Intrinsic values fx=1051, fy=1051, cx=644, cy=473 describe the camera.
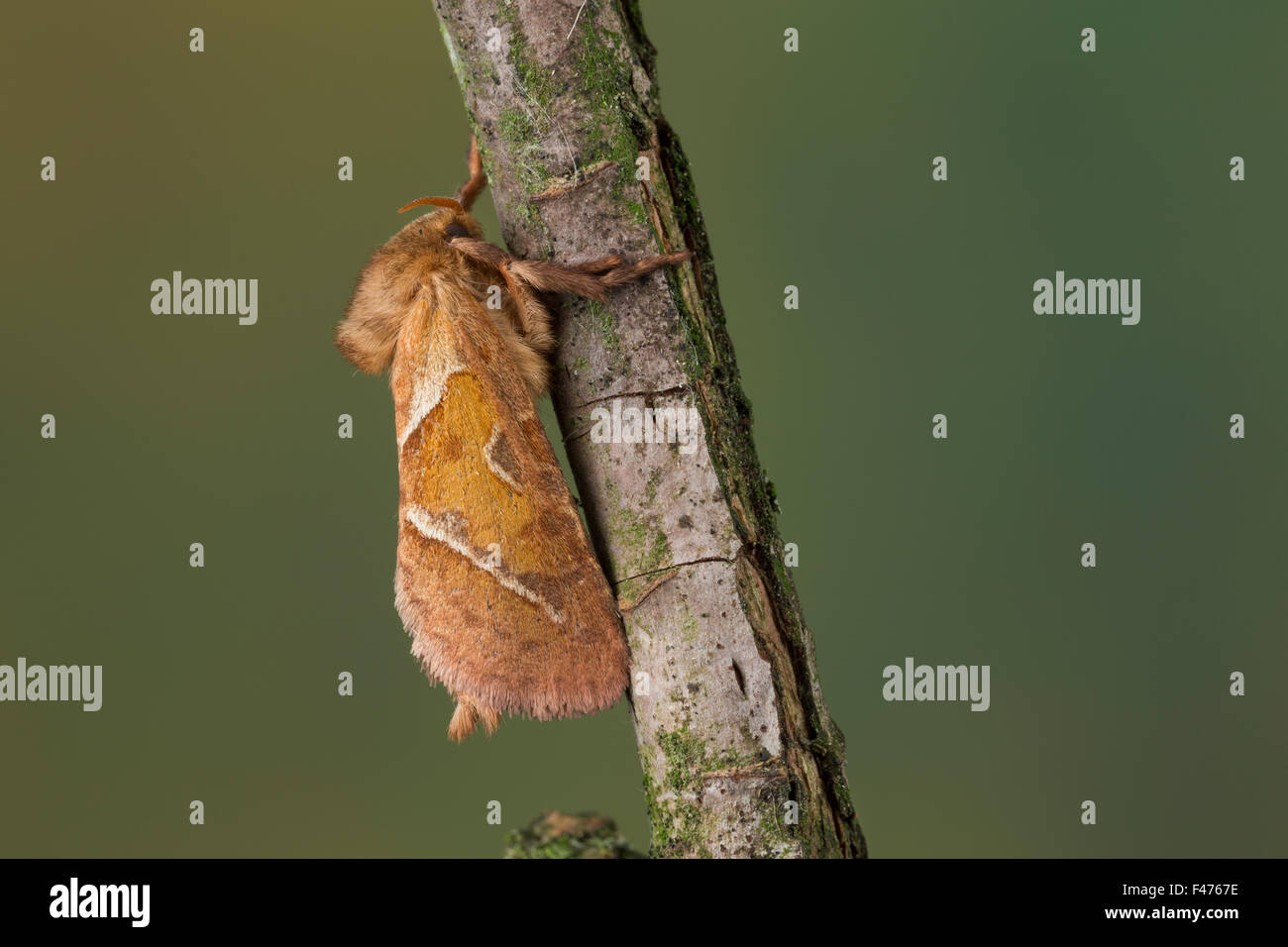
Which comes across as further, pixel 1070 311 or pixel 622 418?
pixel 1070 311

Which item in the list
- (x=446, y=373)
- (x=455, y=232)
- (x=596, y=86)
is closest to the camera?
(x=596, y=86)

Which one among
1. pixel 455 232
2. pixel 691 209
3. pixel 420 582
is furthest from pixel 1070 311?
pixel 420 582

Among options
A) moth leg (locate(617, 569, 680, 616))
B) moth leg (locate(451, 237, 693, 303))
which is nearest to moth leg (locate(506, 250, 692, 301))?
moth leg (locate(451, 237, 693, 303))

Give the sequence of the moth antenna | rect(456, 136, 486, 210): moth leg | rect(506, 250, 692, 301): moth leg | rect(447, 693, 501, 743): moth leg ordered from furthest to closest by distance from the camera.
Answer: rect(456, 136, 486, 210): moth leg, the moth antenna, rect(447, 693, 501, 743): moth leg, rect(506, 250, 692, 301): moth leg

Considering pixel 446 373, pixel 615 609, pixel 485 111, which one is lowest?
pixel 615 609

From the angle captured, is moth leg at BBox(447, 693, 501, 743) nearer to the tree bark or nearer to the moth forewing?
the moth forewing

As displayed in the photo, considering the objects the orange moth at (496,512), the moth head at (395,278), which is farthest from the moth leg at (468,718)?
the moth head at (395,278)

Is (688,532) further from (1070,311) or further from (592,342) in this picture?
(1070,311)

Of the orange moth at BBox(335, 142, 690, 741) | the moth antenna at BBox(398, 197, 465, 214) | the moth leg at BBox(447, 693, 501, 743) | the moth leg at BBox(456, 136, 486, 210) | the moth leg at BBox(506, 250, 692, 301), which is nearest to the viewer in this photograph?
the moth leg at BBox(506, 250, 692, 301)

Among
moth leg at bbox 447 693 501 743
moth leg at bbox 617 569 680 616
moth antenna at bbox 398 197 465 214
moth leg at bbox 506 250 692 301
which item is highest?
moth antenna at bbox 398 197 465 214
